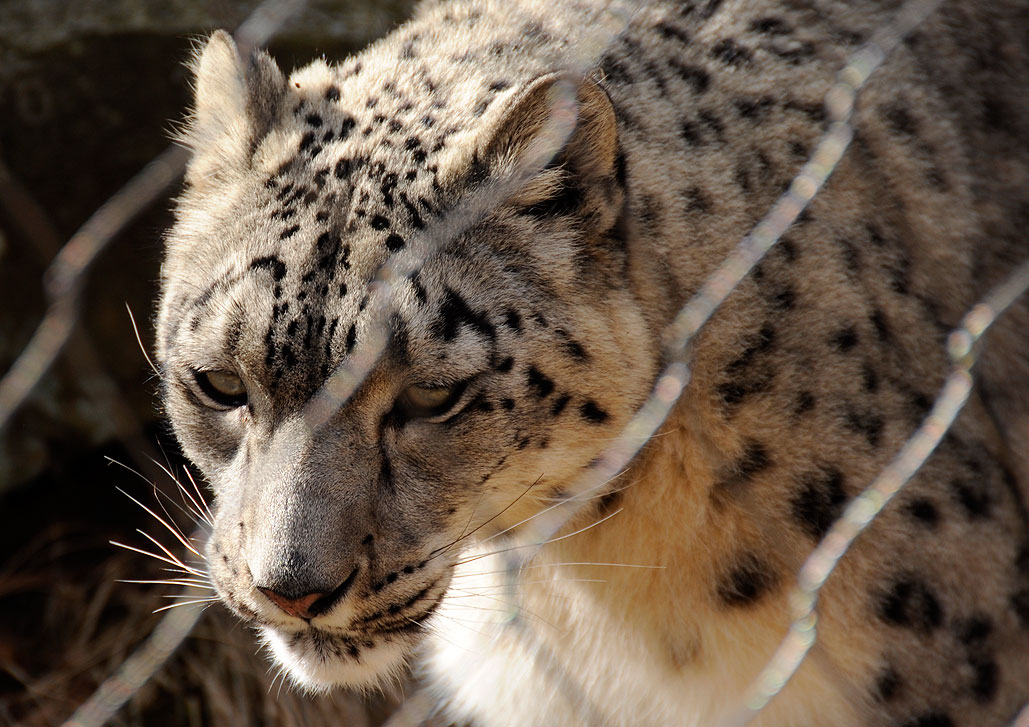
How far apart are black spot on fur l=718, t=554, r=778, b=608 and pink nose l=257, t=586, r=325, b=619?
1.02 meters

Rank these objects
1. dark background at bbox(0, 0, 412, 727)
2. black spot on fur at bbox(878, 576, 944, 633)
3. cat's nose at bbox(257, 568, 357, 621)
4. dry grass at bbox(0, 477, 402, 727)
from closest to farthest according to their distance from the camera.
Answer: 1. cat's nose at bbox(257, 568, 357, 621)
2. black spot on fur at bbox(878, 576, 944, 633)
3. dry grass at bbox(0, 477, 402, 727)
4. dark background at bbox(0, 0, 412, 727)

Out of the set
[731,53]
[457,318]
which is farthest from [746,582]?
[731,53]

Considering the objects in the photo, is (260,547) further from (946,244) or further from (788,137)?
(946,244)

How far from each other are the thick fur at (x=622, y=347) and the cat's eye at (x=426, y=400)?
3 cm

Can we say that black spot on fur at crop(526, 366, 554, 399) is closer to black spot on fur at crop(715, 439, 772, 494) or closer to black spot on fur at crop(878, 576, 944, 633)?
black spot on fur at crop(715, 439, 772, 494)

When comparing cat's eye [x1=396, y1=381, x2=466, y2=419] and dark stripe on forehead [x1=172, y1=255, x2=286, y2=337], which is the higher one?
dark stripe on forehead [x1=172, y1=255, x2=286, y2=337]

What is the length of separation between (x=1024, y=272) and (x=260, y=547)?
2034 mm

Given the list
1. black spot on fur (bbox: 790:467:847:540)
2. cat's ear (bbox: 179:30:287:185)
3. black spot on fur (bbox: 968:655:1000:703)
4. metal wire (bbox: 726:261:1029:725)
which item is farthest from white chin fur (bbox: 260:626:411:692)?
black spot on fur (bbox: 968:655:1000:703)

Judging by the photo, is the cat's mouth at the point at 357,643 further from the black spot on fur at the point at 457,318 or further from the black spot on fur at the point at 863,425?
the black spot on fur at the point at 863,425

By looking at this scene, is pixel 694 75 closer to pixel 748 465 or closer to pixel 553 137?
pixel 553 137

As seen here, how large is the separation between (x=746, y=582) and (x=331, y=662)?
977 mm

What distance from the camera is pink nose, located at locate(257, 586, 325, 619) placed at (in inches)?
86.5

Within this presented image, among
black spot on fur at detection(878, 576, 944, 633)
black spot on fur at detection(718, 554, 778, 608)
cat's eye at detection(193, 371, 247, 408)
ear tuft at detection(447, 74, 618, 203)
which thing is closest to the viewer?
ear tuft at detection(447, 74, 618, 203)

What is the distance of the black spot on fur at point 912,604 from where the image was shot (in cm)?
262
